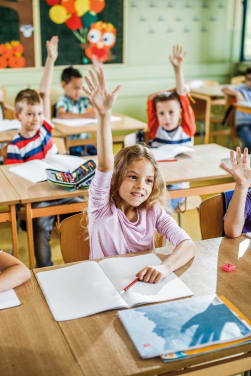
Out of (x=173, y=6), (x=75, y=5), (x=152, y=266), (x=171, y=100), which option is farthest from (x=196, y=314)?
(x=173, y=6)

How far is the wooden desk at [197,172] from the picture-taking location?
2.67 metres

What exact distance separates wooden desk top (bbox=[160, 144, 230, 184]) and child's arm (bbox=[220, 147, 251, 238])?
0.74 meters

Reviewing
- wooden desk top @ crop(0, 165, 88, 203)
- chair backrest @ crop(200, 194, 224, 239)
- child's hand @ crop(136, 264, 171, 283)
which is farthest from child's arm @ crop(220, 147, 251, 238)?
wooden desk top @ crop(0, 165, 88, 203)

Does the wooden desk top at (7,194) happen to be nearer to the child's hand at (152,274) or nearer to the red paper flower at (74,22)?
the child's hand at (152,274)

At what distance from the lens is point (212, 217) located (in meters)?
2.11

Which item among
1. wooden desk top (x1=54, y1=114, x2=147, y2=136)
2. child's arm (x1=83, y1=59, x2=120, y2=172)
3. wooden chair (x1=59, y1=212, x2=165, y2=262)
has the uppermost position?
child's arm (x1=83, y1=59, x2=120, y2=172)

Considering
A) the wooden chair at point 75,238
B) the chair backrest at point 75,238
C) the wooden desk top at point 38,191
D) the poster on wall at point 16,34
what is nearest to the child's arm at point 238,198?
the wooden chair at point 75,238

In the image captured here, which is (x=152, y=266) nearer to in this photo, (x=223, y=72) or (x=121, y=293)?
(x=121, y=293)

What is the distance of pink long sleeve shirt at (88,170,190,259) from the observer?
1821 mm

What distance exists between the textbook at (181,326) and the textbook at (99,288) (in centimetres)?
7

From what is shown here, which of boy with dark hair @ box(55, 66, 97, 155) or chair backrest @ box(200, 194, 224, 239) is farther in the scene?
boy with dark hair @ box(55, 66, 97, 155)

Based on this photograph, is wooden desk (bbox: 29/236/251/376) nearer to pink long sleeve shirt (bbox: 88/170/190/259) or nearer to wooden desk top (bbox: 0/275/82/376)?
wooden desk top (bbox: 0/275/82/376)

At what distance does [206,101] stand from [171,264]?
14.4 ft

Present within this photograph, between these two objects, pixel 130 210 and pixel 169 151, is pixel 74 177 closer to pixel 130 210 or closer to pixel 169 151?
pixel 130 210
